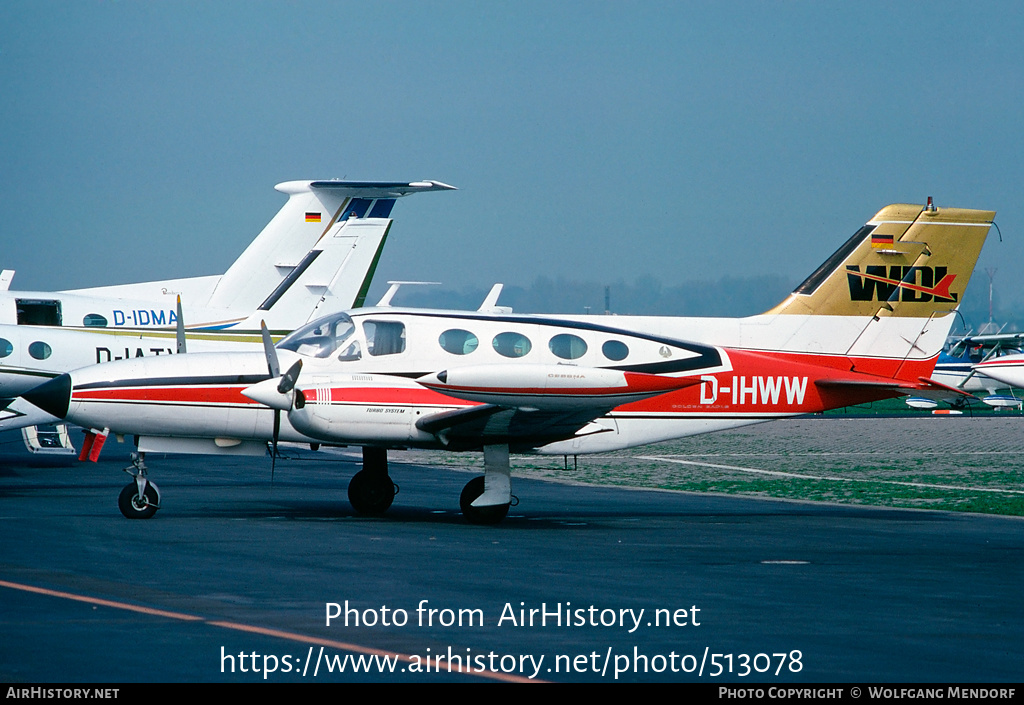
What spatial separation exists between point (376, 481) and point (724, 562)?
6.14 m

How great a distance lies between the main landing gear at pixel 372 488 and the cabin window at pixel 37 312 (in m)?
12.7

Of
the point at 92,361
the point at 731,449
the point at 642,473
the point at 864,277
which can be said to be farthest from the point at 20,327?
the point at 731,449

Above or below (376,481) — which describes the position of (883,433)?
below

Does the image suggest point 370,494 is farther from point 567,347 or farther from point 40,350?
point 40,350

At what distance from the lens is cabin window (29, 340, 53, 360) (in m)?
23.1

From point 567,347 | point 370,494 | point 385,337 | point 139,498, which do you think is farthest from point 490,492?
point 139,498

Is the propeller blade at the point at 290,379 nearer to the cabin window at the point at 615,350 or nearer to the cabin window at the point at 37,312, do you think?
the cabin window at the point at 615,350

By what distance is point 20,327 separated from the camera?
76.9 ft

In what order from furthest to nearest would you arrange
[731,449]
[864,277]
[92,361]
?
[731,449]
[92,361]
[864,277]

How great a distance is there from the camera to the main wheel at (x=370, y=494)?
16.8 metres
